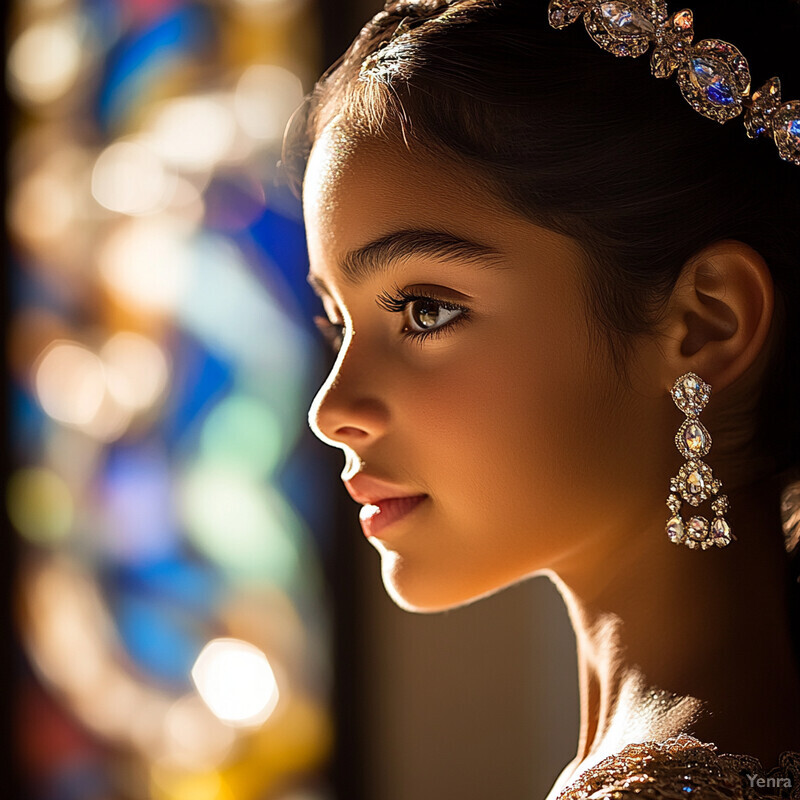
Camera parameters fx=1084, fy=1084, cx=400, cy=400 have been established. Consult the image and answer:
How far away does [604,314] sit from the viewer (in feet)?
2.08

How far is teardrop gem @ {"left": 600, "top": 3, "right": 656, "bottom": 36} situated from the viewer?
0.62 metres

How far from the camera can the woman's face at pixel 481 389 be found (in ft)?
2.06

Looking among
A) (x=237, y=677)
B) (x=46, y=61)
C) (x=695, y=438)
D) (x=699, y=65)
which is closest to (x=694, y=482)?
(x=695, y=438)

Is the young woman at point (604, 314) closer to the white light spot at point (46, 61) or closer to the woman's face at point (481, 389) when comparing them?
the woman's face at point (481, 389)

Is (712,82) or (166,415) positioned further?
(166,415)

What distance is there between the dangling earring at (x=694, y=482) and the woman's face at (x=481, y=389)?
15 mm

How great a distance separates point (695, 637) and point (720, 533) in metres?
0.06

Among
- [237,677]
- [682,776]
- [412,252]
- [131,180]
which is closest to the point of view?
[682,776]

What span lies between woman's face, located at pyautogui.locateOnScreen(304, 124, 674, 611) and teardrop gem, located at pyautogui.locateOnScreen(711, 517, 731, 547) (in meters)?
0.03

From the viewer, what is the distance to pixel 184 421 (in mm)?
1729

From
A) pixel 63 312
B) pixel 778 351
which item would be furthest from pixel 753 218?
pixel 63 312

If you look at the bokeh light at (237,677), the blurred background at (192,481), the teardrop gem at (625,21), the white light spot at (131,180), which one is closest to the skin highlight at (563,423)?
the teardrop gem at (625,21)

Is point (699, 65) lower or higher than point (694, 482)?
higher

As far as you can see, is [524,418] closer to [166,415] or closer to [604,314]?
[604,314]
